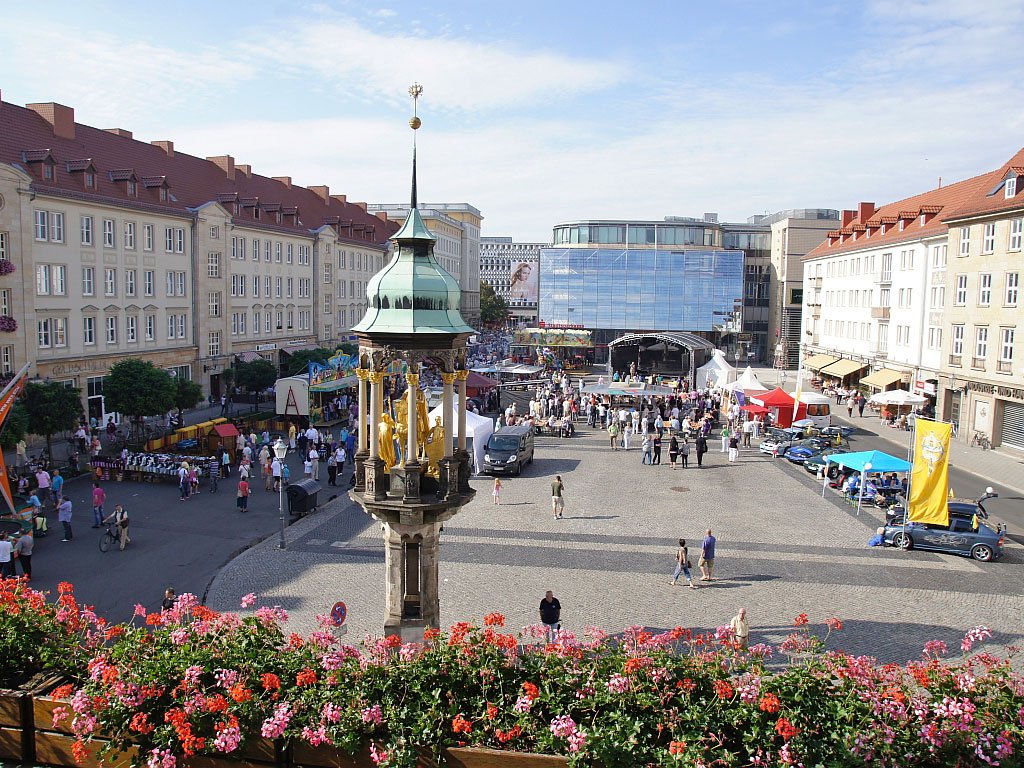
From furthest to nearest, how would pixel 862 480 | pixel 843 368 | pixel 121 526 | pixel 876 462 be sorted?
pixel 843 368 < pixel 862 480 < pixel 876 462 < pixel 121 526

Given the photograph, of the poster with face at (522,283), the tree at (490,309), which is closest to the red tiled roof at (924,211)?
the tree at (490,309)

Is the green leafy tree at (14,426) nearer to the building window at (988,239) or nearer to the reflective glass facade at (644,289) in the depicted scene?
the building window at (988,239)

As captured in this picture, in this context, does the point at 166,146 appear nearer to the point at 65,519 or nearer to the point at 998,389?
the point at 65,519

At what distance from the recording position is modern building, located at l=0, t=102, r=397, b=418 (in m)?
33.8

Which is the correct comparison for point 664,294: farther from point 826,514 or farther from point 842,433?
point 826,514

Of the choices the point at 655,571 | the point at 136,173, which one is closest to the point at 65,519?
the point at 655,571

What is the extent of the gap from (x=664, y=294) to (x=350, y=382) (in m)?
46.4

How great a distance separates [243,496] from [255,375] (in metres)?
19.5

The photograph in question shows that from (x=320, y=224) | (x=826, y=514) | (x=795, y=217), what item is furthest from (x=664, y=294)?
(x=826, y=514)

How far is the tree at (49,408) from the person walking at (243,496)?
829 centimetres

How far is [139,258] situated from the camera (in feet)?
134

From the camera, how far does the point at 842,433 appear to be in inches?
1427

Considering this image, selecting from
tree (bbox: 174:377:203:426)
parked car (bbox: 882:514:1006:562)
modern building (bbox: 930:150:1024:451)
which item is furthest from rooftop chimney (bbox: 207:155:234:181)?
parked car (bbox: 882:514:1006:562)

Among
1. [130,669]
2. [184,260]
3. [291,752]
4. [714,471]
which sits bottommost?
[714,471]
